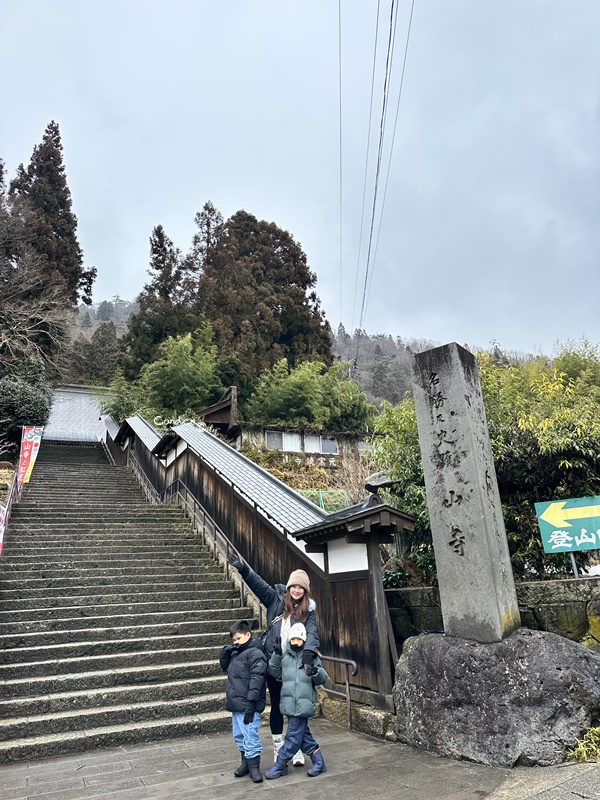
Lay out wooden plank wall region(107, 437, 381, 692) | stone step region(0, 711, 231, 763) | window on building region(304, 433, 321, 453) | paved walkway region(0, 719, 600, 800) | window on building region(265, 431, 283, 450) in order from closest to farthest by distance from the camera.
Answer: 1. paved walkway region(0, 719, 600, 800)
2. stone step region(0, 711, 231, 763)
3. wooden plank wall region(107, 437, 381, 692)
4. window on building region(265, 431, 283, 450)
5. window on building region(304, 433, 321, 453)

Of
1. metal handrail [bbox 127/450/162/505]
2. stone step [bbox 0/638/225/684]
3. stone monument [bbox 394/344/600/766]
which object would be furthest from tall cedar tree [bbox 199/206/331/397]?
stone monument [bbox 394/344/600/766]

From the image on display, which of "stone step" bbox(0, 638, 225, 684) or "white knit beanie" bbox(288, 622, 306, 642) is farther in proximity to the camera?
"stone step" bbox(0, 638, 225, 684)

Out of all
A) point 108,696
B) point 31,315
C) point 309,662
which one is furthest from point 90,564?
point 31,315

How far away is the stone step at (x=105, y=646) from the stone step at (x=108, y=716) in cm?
93

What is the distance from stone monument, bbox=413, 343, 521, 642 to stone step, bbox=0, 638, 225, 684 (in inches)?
128

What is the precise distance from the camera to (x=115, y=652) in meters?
6.23

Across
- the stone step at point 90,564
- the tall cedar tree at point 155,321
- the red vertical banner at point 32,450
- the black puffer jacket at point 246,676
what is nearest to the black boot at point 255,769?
the black puffer jacket at point 246,676

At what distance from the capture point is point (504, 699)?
13.1 feet

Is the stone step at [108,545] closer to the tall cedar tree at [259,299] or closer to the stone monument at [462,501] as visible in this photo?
the stone monument at [462,501]

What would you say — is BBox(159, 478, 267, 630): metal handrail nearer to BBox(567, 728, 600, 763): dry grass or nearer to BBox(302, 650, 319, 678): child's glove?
BBox(302, 650, 319, 678): child's glove

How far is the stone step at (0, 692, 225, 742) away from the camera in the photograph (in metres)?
4.75

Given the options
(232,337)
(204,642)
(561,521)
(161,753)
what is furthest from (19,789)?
(232,337)

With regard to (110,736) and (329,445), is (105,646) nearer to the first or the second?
(110,736)

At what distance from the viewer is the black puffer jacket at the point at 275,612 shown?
4.09 meters
